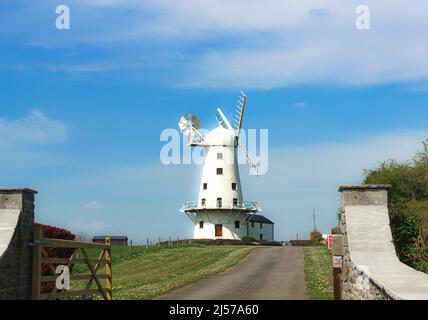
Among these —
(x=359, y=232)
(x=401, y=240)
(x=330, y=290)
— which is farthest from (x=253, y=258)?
(x=359, y=232)

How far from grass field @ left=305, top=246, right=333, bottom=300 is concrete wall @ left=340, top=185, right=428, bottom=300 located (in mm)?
3887

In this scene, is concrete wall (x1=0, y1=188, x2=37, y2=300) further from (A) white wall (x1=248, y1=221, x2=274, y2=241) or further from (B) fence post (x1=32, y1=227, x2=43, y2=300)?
(A) white wall (x1=248, y1=221, x2=274, y2=241)

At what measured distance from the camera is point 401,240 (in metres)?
17.6

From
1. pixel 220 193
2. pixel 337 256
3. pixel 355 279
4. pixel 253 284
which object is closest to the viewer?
pixel 355 279

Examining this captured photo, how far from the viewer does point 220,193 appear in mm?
69188

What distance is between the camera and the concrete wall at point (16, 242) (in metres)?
12.6

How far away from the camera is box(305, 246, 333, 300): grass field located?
64.1 feet

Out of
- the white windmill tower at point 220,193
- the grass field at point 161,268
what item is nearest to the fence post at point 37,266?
the grass field at point 161,268

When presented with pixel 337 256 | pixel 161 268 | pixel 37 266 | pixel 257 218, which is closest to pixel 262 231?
pixel 257 218

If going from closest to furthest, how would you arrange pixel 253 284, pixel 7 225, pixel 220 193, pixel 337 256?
1. pixel 7 225
2. pixel 337 256
3. pixel 253 284
4. pixel 220 193

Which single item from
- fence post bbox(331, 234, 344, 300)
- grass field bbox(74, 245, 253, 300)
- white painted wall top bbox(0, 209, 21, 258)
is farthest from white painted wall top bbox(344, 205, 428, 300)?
grass field bbox(74, 245, 253, 300)

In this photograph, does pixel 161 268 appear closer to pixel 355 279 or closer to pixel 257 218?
pixel 355 279
